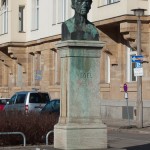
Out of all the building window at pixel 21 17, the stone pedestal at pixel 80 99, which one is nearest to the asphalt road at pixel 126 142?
the stone pedestal at pixel 80 99

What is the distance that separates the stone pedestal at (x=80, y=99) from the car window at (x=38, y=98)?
62.3 ft

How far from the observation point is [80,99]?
1273cm

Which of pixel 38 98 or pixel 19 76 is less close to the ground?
pixel 19 76

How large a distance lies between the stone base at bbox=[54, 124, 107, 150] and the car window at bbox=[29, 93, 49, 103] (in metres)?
19.0

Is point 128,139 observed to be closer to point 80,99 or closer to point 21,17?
point 80,99

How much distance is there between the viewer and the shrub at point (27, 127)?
60.2ft

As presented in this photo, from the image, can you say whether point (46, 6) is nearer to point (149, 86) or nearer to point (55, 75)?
point (55, 75)

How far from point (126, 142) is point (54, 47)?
69.0 ft

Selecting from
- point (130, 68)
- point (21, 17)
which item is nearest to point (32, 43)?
point (21, 17)

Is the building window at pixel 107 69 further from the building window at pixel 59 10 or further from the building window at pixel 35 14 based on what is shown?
the building window at pixel 35 14

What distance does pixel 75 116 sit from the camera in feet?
41.8

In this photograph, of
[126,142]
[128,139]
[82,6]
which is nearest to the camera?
[82,6]

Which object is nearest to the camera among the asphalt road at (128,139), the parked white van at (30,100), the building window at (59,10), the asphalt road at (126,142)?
the asphalt road at (126,142)

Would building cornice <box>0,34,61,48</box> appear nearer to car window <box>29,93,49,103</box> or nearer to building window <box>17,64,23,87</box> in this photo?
building window <box>17,64,23,87</box>
